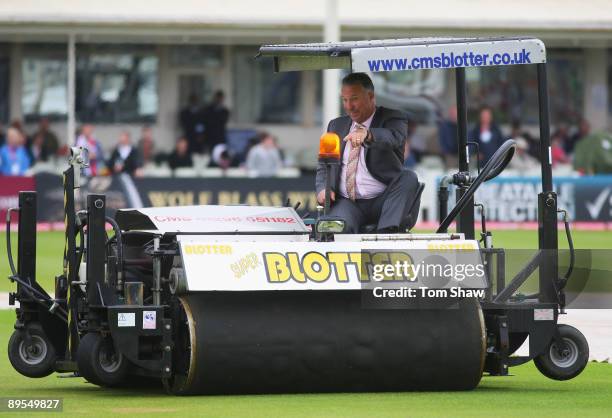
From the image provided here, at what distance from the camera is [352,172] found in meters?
11.1

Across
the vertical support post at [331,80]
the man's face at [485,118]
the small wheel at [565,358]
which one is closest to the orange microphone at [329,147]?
the small wheel at [565,358]

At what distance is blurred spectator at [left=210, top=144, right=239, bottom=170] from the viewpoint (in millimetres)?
34125

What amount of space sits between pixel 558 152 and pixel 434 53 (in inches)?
1006

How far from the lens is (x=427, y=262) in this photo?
10352mm

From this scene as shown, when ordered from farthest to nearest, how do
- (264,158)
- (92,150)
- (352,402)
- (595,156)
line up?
(595,156) → (264,158) → (92,150) → (352,402)

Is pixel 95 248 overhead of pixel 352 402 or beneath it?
overhead

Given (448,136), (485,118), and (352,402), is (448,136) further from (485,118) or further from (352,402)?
(352,402)

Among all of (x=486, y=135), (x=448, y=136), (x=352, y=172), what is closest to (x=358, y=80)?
(x=352, y=172)

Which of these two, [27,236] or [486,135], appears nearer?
[27,236]

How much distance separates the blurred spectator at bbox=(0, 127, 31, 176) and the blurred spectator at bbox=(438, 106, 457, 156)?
8469mm

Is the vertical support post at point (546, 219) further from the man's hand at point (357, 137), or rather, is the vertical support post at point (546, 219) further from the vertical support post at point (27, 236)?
the vertical support post at point (27, 236)

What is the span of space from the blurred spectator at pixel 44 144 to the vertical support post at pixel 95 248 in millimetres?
24000

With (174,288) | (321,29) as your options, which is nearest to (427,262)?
(174,288)

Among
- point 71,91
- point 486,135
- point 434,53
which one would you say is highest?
point 71,91
